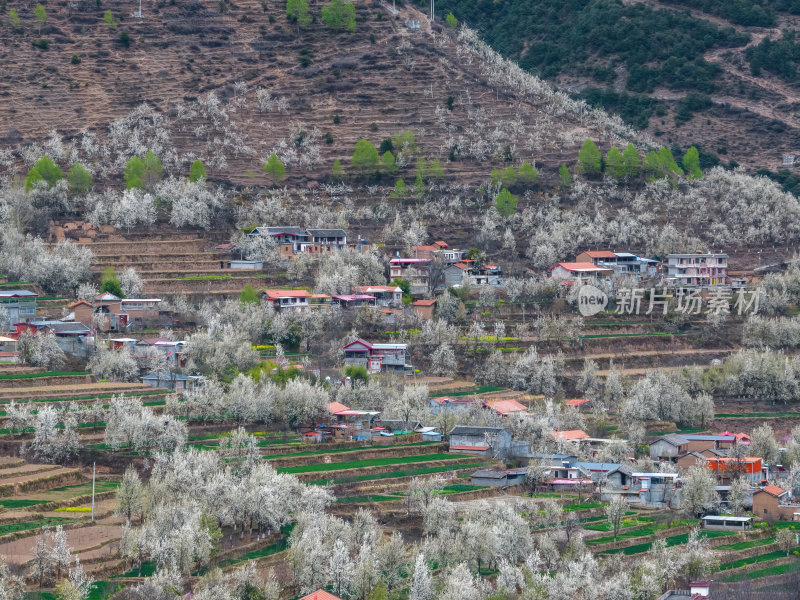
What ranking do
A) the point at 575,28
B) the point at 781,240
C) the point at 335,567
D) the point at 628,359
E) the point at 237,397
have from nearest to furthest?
the point at 335,567, the point at 237,397, the point at 628,359, the point at 781,240, the point at 575,28

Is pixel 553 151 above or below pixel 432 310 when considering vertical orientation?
above

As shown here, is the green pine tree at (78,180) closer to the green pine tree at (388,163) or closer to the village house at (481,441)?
the green pine tree at (388,163)

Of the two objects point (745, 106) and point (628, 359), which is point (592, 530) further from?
point (745, 106)

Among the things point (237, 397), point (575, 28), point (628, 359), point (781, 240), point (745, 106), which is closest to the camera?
point (237, 397)

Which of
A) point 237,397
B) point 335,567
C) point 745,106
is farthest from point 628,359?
point 745,106

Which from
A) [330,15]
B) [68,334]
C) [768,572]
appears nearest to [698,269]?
[68,334]

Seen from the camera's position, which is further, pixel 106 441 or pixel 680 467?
pixel 680 467

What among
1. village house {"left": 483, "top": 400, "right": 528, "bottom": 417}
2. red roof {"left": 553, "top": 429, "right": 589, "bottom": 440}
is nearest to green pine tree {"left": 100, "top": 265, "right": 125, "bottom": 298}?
village house {"left": 483, "top": 400, "right": 528, "bottom": 417}
